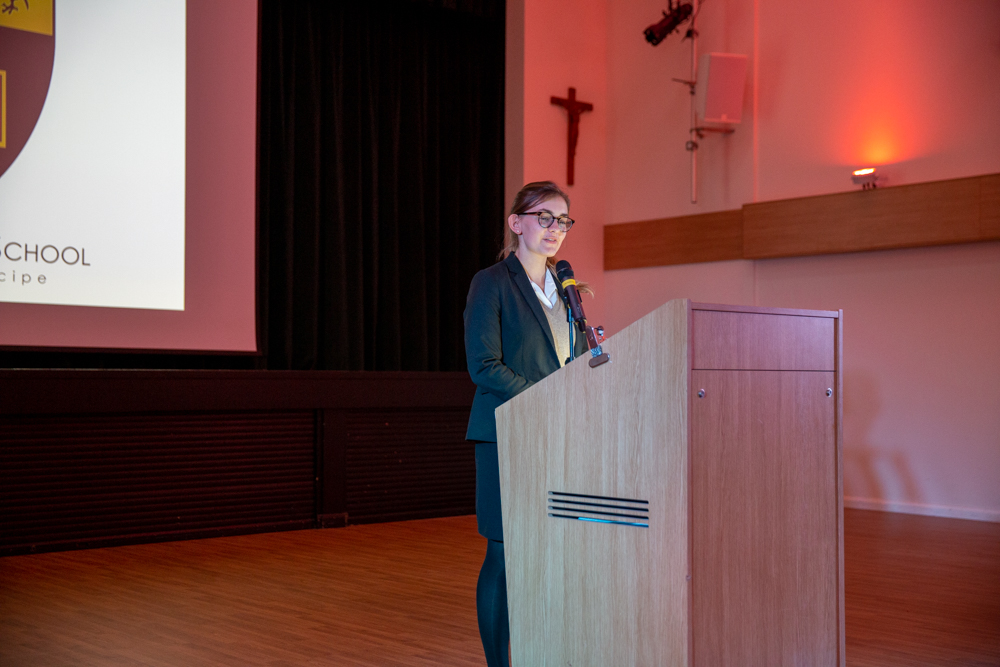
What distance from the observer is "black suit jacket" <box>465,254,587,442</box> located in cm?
232

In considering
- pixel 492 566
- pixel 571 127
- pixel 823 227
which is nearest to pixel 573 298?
pixel 492 566

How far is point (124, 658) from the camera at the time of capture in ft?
9.84

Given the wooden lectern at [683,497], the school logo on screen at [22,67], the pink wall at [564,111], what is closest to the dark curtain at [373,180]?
the pink wall at [564,111]

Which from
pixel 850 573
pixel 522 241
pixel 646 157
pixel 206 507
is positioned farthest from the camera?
pixel 646 157

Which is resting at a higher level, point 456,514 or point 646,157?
point 646,157

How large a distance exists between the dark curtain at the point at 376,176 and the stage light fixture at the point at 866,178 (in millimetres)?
2883

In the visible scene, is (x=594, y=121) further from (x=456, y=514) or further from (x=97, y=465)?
(x=97, y=465)

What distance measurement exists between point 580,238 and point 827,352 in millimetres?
5904

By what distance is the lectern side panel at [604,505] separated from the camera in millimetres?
1808

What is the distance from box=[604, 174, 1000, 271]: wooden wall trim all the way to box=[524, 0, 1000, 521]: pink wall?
0.13 m

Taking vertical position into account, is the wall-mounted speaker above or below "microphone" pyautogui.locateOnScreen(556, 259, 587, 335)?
above

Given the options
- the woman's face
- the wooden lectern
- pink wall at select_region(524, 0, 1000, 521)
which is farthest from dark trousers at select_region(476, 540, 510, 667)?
pink wall at select_region(524, 0, 1000, 521)

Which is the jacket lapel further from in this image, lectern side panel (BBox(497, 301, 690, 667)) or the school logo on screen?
the school logo on screen

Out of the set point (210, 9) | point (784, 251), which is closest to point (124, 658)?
point (210, 9)
